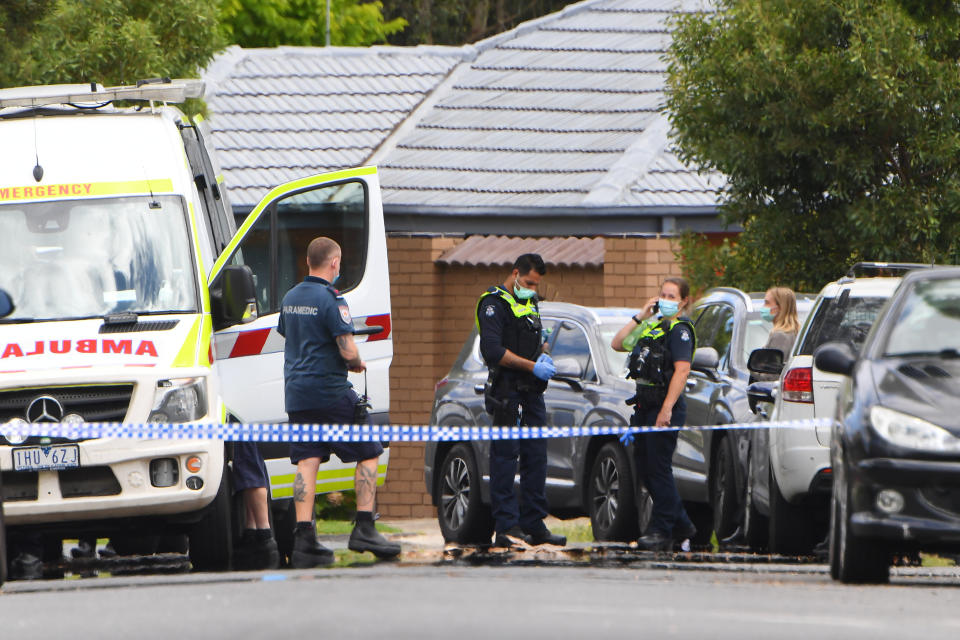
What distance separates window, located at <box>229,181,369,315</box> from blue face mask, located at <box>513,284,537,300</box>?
1.27 meters

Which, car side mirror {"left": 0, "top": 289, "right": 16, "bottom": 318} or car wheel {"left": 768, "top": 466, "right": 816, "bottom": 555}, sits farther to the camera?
car wheel {"left": 768, "top": 466, "right": 816, "bottom": 555}

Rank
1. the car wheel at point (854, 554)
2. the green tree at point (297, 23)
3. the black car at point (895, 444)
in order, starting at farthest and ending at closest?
1. the green tree at point (297, 23)
2. the car wheel at point (854, 554)
3. the black car at point (895, 444)

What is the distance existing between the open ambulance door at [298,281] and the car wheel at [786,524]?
2446mm

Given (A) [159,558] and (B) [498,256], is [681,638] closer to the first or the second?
(A) [159,558]

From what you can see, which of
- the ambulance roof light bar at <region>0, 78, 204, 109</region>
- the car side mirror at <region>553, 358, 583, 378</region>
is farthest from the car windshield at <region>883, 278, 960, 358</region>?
the ambulance roof light bar at <region>0, 78, 204, 109</region>

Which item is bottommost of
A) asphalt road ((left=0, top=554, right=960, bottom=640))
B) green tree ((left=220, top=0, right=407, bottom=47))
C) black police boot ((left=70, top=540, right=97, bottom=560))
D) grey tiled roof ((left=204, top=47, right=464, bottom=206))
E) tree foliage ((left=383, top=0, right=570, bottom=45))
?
black police boot ((left=70, top=540, right=97, bottom=560))

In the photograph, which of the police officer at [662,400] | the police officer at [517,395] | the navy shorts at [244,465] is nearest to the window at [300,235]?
the navy shorts at [244,465]

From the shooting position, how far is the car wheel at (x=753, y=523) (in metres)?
12.6

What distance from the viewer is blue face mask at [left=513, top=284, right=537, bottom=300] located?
508 inches

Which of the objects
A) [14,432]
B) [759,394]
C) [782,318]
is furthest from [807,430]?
[14,432]

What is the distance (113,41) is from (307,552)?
772 cm

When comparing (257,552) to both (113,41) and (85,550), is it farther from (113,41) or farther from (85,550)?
(113,41)

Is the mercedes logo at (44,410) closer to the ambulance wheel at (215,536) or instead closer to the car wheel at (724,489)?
the ambulance wheel at (215,536)

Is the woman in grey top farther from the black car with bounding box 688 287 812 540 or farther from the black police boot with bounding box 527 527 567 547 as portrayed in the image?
the black police boot with bounding box 527 527 567 547
